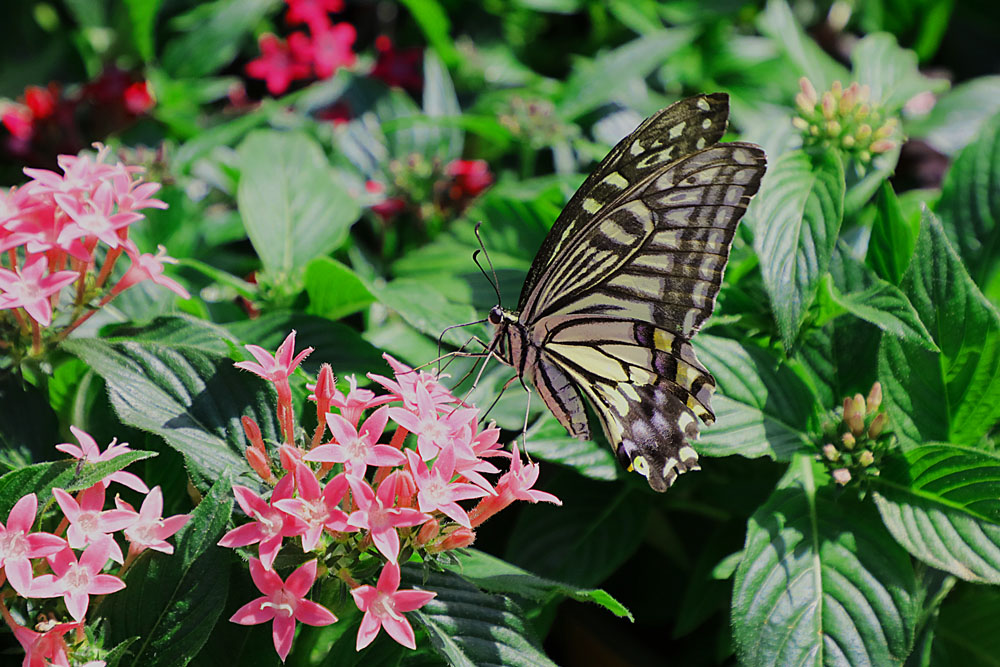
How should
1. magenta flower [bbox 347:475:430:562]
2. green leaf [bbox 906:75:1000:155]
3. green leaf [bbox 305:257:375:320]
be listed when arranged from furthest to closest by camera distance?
green leaf [bbox 906:75:1000:155]
green leaf [bbox 305:257:375:320]
magenta flower [bbox 347:475:430:562]

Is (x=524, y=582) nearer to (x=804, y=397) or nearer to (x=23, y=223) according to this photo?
(x=804, y=397)

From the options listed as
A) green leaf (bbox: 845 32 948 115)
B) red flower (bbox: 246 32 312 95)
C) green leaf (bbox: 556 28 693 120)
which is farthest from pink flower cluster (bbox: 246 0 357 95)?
green leaf (bbox: 845 32 948 115)

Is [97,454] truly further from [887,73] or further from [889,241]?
[887,73]

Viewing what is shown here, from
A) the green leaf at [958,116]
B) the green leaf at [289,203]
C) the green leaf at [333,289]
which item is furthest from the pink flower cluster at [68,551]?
the green leaf at [958,116]

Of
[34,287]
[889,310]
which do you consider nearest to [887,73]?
[889,310]

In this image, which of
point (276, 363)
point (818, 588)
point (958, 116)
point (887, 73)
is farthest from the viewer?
point (958, 116)

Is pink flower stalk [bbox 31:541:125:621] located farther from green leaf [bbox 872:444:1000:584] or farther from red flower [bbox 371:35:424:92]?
red flower [bbox 371:35:424:92]
